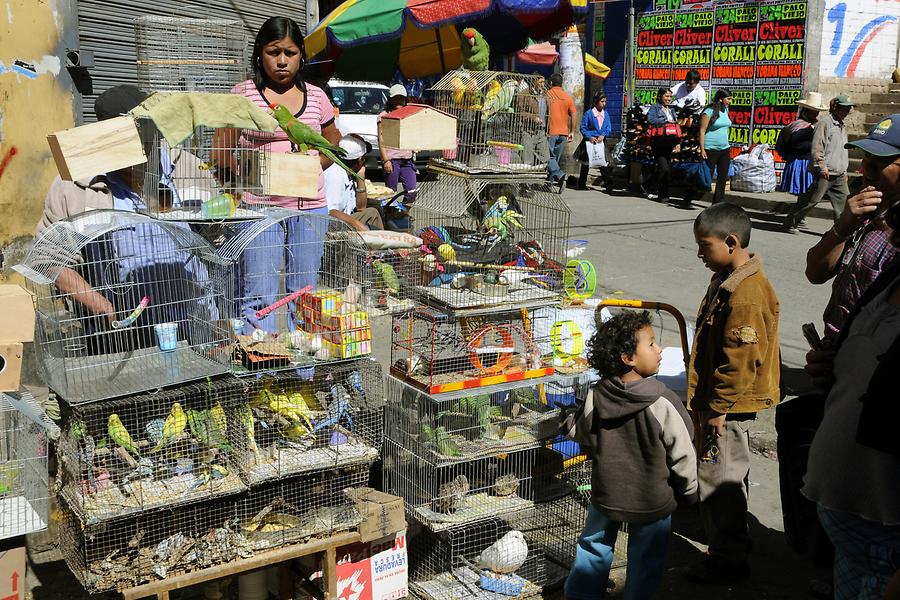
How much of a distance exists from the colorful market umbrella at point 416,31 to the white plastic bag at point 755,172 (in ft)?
20.0

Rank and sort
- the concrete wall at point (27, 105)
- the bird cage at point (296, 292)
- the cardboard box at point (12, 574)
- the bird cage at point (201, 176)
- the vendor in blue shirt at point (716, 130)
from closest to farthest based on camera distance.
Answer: the cardboard box at point (12, 574), the bird cage at point (296, 292), the bird cage at point (201, 176), the concrete wall at point (27, 105), the vendor in blue shirt at point (716, 130)

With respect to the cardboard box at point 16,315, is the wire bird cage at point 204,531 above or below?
below

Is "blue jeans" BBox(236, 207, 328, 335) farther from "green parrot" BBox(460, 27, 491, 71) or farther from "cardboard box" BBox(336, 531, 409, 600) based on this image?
"green parrot" BBox(460, 27, 491, 71)

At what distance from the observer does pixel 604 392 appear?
3613 millimetres

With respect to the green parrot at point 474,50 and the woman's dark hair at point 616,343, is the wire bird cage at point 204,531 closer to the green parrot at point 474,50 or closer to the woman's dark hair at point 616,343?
the woman's dark hair at point 616,343

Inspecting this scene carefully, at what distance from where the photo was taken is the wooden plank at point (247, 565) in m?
3.30

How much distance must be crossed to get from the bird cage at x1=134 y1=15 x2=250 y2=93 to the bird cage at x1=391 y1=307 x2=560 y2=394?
1.63 m

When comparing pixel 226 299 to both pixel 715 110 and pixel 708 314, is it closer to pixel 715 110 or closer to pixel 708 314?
pixel 708 314

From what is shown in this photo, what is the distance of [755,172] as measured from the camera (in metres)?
14.4

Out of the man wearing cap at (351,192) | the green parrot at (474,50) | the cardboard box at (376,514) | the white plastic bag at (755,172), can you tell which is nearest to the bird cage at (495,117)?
the green parrot at (474,50)

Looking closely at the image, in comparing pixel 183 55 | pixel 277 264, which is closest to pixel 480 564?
pixel 277 264

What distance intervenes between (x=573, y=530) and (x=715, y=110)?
10645mm

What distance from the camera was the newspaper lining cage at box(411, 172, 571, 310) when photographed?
420cm

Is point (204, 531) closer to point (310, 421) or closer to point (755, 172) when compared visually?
point (310, 421)
